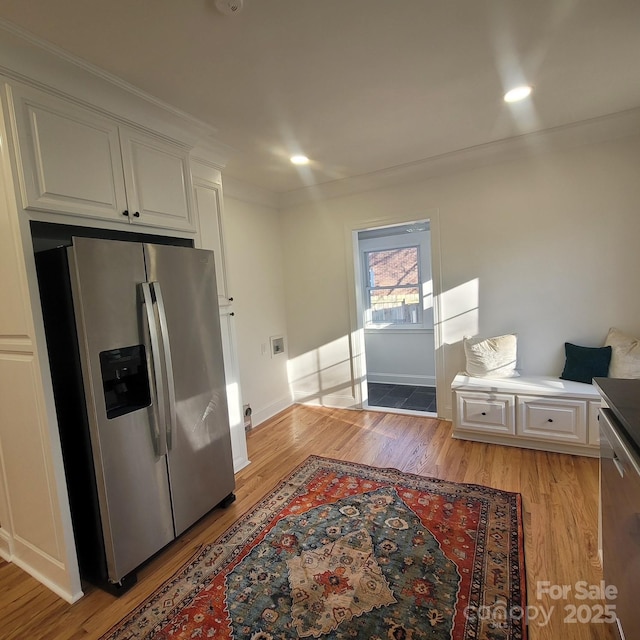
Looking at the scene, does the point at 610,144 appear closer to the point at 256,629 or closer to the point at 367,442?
the point at 367,442

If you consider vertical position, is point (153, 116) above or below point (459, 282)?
above

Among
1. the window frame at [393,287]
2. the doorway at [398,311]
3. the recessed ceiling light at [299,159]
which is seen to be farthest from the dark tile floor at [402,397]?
the recessed ceiling light at [299,159]

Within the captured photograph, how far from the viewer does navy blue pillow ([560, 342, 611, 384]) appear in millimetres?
2824

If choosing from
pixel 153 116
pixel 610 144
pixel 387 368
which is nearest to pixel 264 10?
pixel 153 116

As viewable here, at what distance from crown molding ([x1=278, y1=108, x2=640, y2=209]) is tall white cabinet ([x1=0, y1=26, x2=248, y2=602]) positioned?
2.03m

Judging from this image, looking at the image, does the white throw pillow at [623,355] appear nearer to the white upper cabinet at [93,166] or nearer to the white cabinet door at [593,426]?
the white cabinet door at [593,426]

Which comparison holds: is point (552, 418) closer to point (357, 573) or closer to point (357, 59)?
point (357, 573)

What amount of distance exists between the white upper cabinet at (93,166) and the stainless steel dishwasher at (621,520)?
2.45 metres

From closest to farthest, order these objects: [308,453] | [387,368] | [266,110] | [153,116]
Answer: [153,116]
[266,110]
[308,453]
[387,368]

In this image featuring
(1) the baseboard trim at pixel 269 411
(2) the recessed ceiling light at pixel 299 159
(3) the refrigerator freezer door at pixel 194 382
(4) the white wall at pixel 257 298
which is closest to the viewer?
(3) the refrigerator freezer door at pixel 194 382

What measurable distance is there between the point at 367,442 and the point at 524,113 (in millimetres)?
2967

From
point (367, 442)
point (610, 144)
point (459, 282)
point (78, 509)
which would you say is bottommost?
point (367, 442)

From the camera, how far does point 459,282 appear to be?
3.51 meters

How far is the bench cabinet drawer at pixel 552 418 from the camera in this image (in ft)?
9.02
